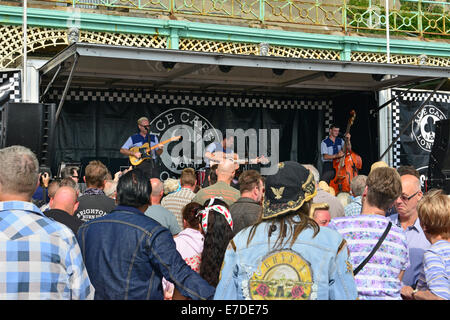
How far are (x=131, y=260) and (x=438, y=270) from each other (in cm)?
159

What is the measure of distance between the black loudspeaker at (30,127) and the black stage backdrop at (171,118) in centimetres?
389

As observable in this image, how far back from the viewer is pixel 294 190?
2.63m

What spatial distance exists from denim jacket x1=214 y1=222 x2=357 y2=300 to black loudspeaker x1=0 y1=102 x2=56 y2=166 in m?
5.80

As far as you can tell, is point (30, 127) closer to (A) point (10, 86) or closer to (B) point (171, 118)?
(A) point (10, 86)

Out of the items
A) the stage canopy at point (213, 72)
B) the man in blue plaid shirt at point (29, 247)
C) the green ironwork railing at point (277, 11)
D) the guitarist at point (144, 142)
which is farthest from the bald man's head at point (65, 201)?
the guitarist at point (144, 142)

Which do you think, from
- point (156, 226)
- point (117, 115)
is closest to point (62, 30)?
point (117, 115)

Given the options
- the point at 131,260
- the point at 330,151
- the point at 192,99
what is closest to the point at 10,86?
the point at 192,99

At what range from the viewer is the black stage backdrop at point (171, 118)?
39.5 feet

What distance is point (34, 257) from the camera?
97.8 inches

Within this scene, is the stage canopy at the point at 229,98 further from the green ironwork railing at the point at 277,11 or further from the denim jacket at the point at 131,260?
the denim jacket at the point at 131,260

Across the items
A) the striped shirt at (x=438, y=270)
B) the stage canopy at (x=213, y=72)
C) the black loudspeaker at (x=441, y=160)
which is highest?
the stage canopy at (x=213, y=72)

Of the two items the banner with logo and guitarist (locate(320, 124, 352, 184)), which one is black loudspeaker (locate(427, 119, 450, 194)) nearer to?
the banner with logo
